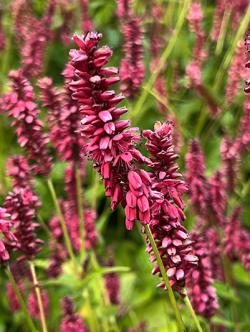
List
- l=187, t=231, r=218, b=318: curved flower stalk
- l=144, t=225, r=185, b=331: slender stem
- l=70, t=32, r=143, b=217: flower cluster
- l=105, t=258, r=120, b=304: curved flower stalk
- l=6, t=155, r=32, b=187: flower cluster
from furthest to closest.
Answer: l=105, t=258, r=120, b=304: curved flower stalk → l=6, t=155, r=32, b=187: flower cluster → l=187, t=231, r=218, b=318: curved flower stalk → l=144, t=225, r=185, b=331: slender stem → l=70, t=32, r=143, b=217: flower cluster

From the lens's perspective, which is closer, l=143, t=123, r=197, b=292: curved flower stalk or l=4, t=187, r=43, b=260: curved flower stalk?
l=143, t=123, r=197, b=292: curved flower stalk

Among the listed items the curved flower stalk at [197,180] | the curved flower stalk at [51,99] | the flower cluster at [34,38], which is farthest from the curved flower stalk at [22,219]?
the flower cluster at [34,38]

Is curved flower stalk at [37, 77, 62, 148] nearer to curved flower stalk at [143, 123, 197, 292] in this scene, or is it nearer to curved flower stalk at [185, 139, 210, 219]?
curved flower stalk at [185, 139, 210, 219]

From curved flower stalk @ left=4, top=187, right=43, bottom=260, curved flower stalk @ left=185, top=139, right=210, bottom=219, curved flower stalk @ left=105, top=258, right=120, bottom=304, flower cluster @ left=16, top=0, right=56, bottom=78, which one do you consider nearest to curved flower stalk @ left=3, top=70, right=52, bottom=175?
curved flower stalk @ left=4, top=187, right=43, bottom=260

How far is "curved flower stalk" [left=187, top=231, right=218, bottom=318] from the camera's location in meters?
2.58

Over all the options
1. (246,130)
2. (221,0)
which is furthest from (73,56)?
(221,0)

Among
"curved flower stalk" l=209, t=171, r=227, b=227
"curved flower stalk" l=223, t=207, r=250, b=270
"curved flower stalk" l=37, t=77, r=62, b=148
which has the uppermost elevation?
"curved flower stalk" l=37, t=77, r=62, b=148

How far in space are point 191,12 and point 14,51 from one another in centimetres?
216

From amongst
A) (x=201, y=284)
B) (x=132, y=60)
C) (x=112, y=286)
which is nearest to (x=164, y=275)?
A: (x=201, y=284)

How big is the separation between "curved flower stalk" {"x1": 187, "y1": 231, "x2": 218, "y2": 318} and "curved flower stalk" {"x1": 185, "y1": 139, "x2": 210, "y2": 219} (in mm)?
423

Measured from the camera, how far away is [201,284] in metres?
2.63

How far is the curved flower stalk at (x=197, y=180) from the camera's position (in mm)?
3023

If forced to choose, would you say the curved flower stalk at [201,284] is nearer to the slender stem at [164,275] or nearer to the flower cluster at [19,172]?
the slender stem at [164,275]

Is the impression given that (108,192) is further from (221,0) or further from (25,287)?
(221,0)
